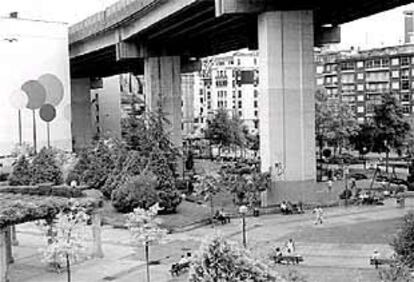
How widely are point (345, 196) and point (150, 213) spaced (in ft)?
97.5

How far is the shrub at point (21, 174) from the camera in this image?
6066 cm

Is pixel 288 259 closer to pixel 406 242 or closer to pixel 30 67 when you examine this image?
pixel 406 242

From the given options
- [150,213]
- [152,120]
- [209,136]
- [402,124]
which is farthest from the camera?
[209,136]

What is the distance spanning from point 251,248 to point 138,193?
2193 cm

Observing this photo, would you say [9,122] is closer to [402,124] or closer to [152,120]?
[152,120]

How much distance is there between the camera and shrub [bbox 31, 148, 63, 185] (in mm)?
60219

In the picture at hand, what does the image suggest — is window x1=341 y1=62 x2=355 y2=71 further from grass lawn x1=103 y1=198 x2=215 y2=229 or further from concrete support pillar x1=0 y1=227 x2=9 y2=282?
concrete support pillar x1=0 y1=227 x2=9 y2=282

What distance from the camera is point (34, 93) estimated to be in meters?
86.8

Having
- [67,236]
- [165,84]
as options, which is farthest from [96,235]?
[165,84]

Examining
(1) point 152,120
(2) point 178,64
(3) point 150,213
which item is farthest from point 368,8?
(3) point 150,213

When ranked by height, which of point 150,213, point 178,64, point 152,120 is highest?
point 178,64

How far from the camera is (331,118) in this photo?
94438 mm

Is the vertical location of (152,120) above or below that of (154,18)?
below

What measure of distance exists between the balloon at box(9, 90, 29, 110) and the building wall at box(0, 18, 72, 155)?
0.38 m
